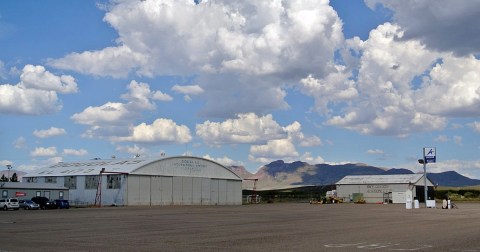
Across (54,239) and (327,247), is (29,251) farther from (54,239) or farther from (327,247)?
(327,247)

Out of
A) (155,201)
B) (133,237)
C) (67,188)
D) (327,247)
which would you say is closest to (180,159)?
(155,201)

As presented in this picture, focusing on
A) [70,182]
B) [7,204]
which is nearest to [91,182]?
[70,182]

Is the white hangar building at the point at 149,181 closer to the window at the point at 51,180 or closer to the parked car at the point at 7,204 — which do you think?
the window at the point at 51,180

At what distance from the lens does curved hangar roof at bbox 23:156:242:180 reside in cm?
9408

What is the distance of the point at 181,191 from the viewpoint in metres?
98.5

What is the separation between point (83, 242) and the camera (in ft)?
78.7

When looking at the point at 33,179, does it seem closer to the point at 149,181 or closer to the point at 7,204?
the point at 149,181

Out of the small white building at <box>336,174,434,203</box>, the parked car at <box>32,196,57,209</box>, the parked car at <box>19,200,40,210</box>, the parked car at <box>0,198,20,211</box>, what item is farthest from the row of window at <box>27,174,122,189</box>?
the small white building at <box>336,174,434,203</box>

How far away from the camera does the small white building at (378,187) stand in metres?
119

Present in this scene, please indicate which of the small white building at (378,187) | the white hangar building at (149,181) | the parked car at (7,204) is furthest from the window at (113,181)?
the small white building at (378,187)

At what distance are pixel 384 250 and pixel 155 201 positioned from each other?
248 feet

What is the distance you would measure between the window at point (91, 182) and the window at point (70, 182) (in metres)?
4.12

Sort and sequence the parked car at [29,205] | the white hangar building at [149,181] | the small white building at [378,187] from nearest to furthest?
the parked car at [29,205] → the white hangar building at [149,181] → the small white building at [378,187]

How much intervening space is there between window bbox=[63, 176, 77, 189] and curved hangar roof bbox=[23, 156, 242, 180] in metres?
0.75
